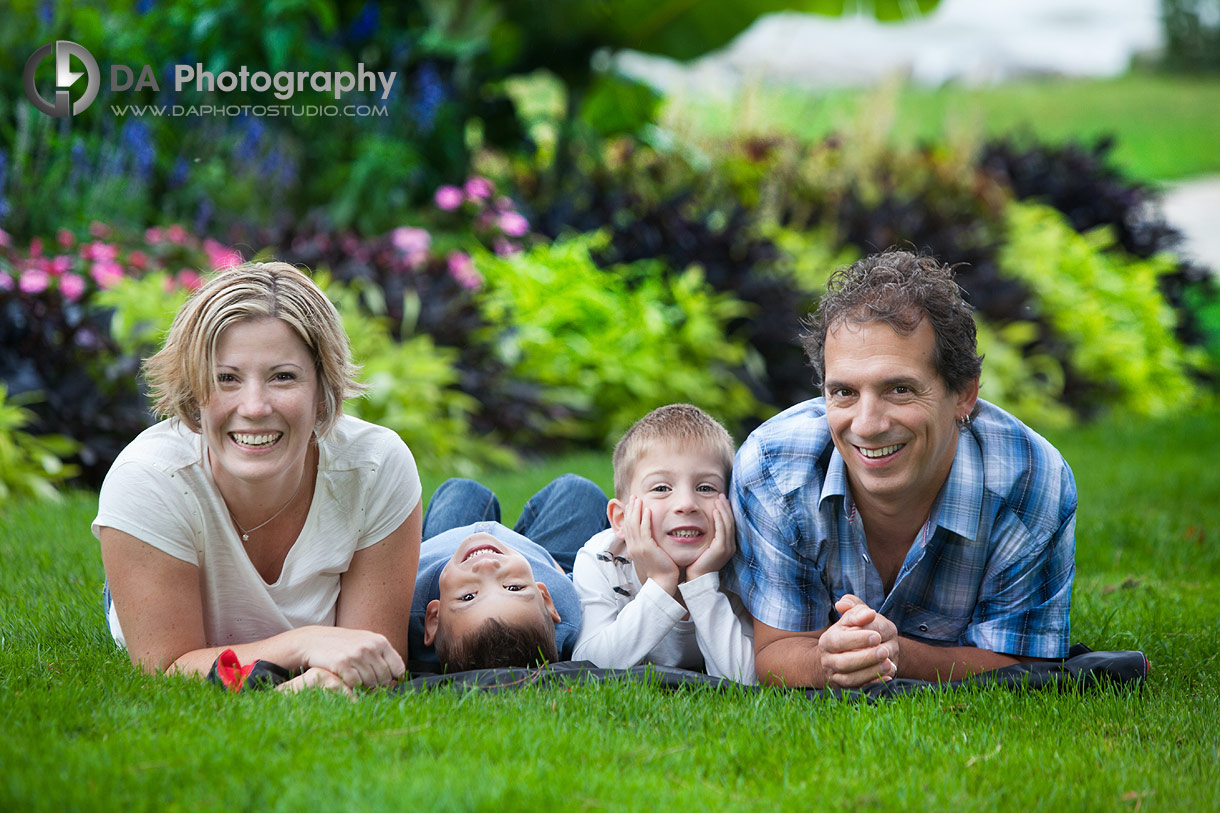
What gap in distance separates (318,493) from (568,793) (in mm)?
1301

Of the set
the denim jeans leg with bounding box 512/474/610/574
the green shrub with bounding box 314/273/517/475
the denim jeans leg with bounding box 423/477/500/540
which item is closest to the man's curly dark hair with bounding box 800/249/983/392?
the denim jeans leg with bounding box 512/474/610/574

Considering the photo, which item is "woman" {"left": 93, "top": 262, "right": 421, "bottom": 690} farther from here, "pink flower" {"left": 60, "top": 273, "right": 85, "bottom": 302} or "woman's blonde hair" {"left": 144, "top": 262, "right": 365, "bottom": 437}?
"pink flower" {"left": 60, "top": 273, "right": 85, "bottom": 302}

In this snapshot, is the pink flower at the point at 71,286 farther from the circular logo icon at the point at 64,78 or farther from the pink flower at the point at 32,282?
the circular logo icon at the point at 64,78

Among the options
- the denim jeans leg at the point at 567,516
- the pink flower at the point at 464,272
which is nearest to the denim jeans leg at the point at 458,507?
the denim jeans leg at the point at 567,516

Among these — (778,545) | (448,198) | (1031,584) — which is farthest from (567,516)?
(448,198)

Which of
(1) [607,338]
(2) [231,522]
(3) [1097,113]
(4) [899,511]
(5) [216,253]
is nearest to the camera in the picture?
(2) [231,522]

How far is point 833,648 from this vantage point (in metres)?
3.13

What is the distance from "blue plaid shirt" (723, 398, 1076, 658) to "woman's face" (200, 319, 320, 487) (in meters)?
1.35

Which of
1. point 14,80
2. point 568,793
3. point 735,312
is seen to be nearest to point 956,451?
point 568,793

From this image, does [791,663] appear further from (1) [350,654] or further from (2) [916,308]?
(1) [350,654]

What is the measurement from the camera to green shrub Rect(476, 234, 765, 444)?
7.70 meters

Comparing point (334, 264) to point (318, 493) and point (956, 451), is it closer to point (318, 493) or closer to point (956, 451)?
point (318, 493)

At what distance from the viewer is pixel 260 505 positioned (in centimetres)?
321

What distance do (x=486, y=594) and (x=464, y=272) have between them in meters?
4.66
